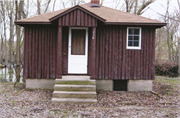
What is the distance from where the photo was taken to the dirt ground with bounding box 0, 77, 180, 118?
5.42 m

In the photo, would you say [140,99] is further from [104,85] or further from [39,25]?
[39,25]

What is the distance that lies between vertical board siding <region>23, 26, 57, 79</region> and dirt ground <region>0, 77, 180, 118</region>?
126cm

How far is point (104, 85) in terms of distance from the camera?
29.6 ft

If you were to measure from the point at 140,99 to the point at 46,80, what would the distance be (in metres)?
4.82

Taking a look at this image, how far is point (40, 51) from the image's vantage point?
886 centimetres

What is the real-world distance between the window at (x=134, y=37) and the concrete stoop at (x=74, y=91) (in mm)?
3194

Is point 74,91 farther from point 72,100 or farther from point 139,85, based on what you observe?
point 139,85

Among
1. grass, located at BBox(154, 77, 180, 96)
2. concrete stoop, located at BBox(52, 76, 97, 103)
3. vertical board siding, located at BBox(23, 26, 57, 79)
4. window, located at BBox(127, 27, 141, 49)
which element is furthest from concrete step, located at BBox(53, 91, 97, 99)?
grass, located at BBox(154, 77, 180, 96)

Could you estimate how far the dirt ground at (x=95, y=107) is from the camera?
5425 millimetres

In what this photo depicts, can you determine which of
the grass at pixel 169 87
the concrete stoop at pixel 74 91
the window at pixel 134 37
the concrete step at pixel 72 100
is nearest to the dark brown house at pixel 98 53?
the window at pixel 134 37

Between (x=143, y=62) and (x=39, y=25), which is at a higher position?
(x=39, y=25)

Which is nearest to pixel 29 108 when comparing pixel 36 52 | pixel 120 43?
pixel 36 52

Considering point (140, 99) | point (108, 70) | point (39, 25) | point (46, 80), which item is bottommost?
point (140, 99)

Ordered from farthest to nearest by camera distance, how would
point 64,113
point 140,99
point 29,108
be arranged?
point 140,99
point 29,108
point 64,113
